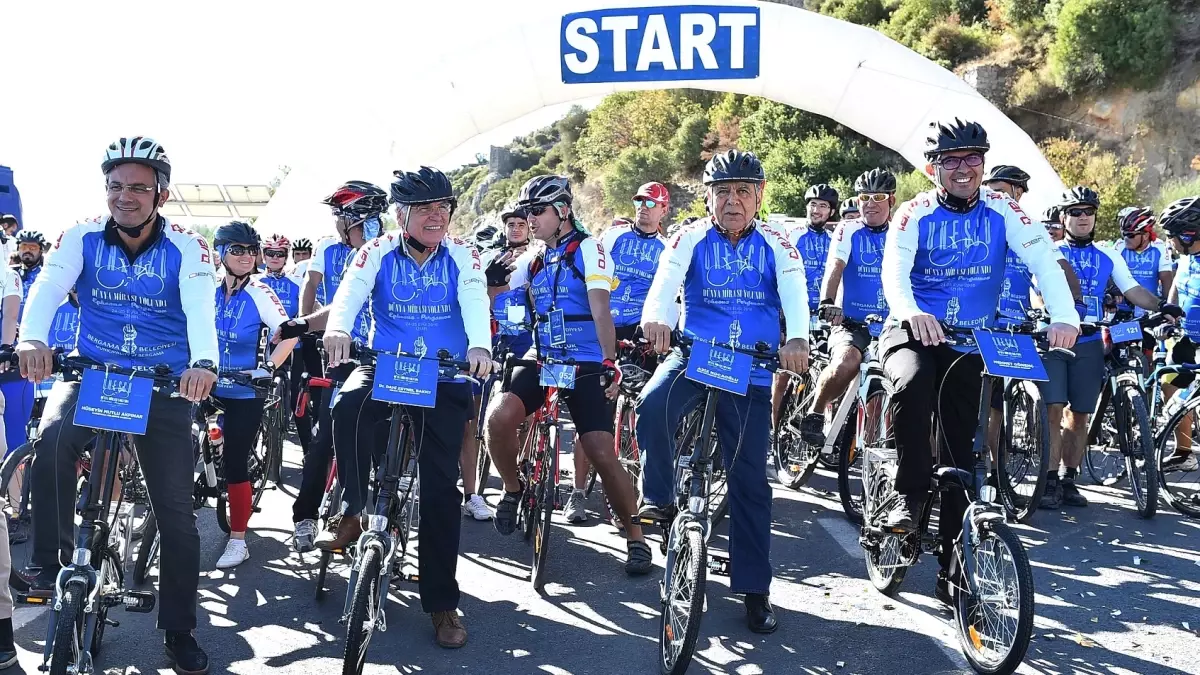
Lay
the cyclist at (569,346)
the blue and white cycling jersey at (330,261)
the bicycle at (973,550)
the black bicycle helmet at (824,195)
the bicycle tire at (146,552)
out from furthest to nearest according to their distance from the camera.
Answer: the black bicycle helmet at (824,195) < the blue and white cycling jersey at (330,261) < the cyclist at (569,346) < the bicycle tire at (146,552) < the bicycle at (973,550)

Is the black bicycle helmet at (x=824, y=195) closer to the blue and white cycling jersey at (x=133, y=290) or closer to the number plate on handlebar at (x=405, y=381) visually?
the number plate on handlebar at (x=405, y=381)

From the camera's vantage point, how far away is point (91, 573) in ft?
13.1

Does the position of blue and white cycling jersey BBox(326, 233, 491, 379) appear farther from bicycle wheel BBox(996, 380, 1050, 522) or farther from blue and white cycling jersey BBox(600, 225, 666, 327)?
bicycle wheel BBox(996, 380, 1050, 522)

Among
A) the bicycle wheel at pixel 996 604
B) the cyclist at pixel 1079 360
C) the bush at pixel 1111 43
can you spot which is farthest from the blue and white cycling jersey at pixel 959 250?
the bush at pixel 1111 43

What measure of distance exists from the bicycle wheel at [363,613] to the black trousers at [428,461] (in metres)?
0.51

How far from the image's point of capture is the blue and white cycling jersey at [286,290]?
8.91 m

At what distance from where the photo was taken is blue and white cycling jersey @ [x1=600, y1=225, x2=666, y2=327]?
8.28 meters

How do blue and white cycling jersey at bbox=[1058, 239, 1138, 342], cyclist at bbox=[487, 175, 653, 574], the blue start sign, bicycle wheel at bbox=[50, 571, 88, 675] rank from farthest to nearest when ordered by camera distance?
the blue start sign → blue and white cycling jersey at bbox=[1058, 239, 1138, 342] → cyclist at bbox=[487, 175, 653, 574] → bicycle wheel at bbox=[50, 571, 88, 675]

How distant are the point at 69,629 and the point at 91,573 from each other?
0.79 feet

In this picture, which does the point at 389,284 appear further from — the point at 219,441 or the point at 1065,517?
the point at 1065,517

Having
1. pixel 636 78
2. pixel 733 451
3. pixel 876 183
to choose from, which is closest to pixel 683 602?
pixel 733 451

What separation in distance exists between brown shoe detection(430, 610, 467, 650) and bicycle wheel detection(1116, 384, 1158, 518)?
472cm

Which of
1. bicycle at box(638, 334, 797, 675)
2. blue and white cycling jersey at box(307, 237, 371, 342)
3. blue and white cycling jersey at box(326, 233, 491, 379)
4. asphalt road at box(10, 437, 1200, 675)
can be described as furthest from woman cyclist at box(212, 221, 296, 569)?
bicycle at box(638, 334, 797, 675)

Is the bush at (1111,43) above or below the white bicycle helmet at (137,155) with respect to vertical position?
above
